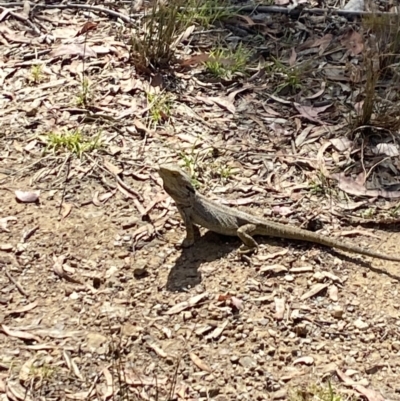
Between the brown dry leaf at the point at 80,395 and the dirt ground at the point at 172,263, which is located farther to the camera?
the dirt ground at the point at 172,263

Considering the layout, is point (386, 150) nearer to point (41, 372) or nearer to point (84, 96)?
point (84, 96)

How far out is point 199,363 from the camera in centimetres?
424

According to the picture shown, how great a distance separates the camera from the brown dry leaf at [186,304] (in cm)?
453

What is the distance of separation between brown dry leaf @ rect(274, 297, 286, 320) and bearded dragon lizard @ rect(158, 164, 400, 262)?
44cm

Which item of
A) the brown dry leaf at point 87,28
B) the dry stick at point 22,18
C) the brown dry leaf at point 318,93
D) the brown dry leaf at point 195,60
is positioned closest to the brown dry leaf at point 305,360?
the brown dry leaf at point 318,93

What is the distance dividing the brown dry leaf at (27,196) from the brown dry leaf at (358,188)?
1.92m

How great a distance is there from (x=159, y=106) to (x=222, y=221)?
134 cm

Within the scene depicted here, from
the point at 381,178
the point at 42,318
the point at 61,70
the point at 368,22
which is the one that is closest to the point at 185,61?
the point at 61,70

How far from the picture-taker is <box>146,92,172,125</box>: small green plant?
5.91 meters

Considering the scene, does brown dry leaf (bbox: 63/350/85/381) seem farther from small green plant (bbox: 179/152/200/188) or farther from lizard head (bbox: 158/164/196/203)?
small green plant (bbox: 179/152/200/188)

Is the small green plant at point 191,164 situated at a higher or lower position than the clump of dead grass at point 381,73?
lower

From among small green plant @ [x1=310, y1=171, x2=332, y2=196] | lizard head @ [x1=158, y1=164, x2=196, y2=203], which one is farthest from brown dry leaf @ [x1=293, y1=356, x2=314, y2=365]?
small green plant @ [x1=310, y1=171, x2=332, y2=196]

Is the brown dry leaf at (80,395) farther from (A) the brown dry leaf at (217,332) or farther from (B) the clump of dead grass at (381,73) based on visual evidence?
(B) the clump of dead grass at (381,73)

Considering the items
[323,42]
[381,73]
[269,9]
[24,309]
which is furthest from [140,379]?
[269,9]
